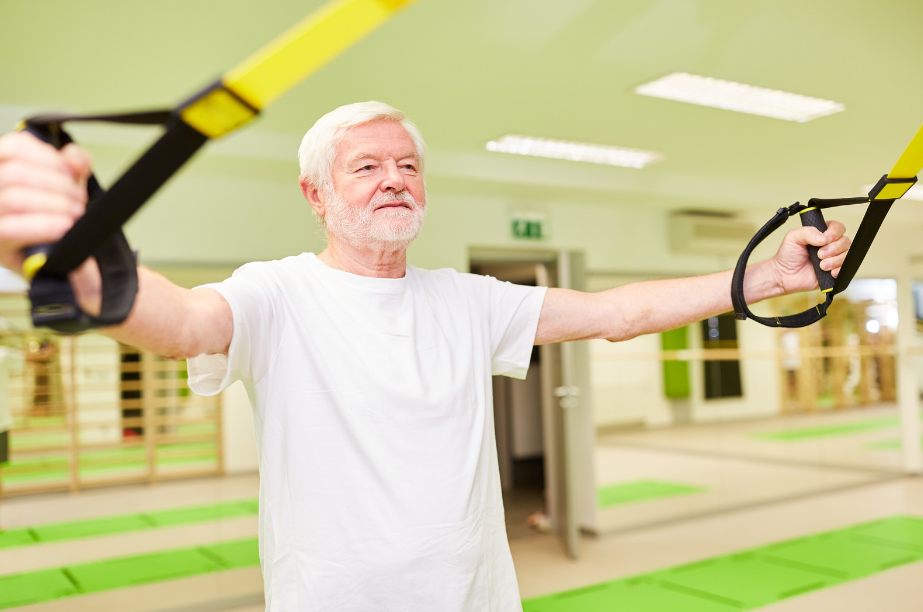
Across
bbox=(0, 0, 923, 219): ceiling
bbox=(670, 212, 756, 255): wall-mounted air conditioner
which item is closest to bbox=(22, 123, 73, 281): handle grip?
bbox=(0, 0, 923, 219): ceiling

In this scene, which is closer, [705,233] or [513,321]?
[513,321]

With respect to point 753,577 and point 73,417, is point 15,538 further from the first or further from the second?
point 753,577

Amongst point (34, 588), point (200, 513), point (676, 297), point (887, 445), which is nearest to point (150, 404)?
point (200, 513)

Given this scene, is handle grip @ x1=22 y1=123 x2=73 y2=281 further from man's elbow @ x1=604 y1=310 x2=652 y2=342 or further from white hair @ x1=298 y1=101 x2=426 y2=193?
man's elbow @ x1=604 y1=310 x2=652 y2=342

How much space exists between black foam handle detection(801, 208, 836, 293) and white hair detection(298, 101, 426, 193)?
2.37 feet

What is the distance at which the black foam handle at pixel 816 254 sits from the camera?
4.00ft

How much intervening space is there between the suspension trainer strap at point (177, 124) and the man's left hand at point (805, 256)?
3.11ft

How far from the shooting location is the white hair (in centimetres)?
129

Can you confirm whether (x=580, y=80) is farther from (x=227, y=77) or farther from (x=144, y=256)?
(x=227, y=77)

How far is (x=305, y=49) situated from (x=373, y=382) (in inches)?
27.7

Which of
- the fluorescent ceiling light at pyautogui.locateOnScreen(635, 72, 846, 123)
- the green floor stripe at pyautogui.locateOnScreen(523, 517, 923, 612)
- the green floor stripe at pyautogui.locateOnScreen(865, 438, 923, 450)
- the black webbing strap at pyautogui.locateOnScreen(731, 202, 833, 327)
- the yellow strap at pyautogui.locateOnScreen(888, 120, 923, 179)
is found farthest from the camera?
the green floor stripe at pyautogui.locateOnScreen(865, 438, 923, 450)

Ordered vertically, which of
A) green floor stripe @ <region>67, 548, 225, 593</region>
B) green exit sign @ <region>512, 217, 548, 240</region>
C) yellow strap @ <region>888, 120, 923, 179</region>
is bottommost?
green floor stripe @ <region>67, 548, 225, 593</region>

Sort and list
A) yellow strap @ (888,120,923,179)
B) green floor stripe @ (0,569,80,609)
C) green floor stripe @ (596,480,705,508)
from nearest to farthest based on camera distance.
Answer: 1. yellow strap @ (888,120,923,179)
2. green floor stripe @ (0,569,80,609)
3. green floor stripe @ (596,480,705,508)

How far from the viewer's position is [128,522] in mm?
5176
